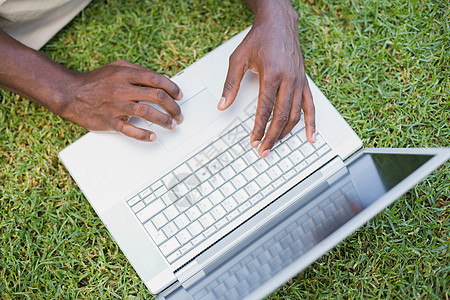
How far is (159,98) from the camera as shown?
Answer: 1.15 metres

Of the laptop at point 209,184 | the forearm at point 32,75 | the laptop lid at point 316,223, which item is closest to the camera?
the laptop lid at point 316,223

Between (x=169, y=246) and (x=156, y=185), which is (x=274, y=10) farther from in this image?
(x=169, y=246)

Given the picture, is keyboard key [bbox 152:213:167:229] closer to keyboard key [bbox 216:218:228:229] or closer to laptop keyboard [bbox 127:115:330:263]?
laptop keyboard [bbox 127:115:330:263]

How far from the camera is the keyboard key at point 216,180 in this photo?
115 cm

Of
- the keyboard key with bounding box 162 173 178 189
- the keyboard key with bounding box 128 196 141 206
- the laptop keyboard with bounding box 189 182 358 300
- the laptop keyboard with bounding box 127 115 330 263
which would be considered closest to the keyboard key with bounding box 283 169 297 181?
the laptop keyboard with bounding box 127 115 330 263

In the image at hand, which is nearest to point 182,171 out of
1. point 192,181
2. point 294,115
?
point 192,181

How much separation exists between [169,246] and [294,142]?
45 cm

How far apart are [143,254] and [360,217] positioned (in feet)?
1.90

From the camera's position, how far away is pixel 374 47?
147 cm

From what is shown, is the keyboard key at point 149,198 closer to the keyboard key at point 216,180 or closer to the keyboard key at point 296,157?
the keyboard key at point 216,180

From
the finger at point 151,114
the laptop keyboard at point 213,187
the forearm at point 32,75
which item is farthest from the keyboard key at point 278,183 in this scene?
the forearm at point 32,75

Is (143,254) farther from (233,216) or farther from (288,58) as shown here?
(288,58)

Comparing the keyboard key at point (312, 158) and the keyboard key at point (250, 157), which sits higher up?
the keyboard key at point (250, 157)

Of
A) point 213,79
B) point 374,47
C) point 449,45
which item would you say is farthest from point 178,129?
point 449,45
